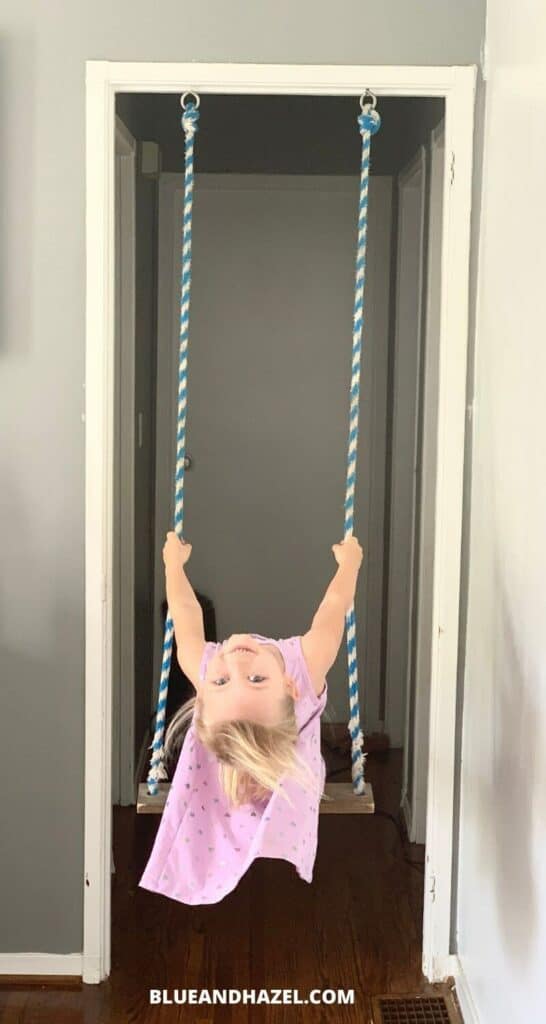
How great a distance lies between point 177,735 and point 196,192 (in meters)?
2.09

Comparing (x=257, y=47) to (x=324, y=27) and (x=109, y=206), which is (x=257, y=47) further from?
(x=109, y=206)

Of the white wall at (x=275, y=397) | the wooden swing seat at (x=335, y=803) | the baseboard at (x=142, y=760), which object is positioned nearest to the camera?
the wooden swing seat at (x=335, y=803)

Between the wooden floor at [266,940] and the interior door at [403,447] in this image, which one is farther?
the interior door at [403,447]

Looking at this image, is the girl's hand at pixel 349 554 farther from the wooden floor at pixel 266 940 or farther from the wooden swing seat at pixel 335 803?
the wooden floor at pixel 266 940

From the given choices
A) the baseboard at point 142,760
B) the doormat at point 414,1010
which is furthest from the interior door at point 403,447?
the doormat at point 414,1010

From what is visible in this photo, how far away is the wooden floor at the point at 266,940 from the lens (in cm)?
226

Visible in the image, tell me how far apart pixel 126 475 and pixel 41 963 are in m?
1.29

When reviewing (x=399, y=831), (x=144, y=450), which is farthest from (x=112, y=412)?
(x=399, y=831)

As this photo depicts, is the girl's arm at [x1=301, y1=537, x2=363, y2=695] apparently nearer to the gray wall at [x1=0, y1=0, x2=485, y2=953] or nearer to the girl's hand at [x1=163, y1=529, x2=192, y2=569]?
the girl's hand at [x1=163, y1=529, x2=192, y2=569]

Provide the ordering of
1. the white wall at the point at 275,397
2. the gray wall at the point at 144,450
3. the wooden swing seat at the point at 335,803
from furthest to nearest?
the white wall at the point at 275,397 < the gray wall at the point at 144,450 < the wooden swing seat at the point at 335,803

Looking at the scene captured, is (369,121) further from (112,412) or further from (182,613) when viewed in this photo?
(182,613)

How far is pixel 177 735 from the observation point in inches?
83.7

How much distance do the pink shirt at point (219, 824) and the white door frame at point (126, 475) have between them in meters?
1.00

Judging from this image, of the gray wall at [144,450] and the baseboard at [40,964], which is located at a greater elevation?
the gray wall at [144,450]
